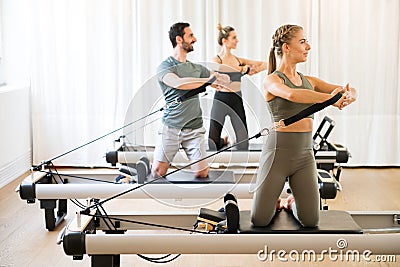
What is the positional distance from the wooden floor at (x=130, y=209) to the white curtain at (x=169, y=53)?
0.59 meters

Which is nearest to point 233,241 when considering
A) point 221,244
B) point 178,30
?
point 221,244

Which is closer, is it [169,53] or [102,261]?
[102,261]

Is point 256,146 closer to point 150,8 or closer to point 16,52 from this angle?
point 150,8

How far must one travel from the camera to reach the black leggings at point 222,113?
457cm

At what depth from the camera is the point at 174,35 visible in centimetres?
407

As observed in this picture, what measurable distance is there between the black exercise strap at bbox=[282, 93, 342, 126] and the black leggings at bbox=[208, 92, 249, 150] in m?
1.56

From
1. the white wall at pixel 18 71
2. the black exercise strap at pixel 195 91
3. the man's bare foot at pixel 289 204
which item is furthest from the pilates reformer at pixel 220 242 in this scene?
the white wall at pixel 18 71

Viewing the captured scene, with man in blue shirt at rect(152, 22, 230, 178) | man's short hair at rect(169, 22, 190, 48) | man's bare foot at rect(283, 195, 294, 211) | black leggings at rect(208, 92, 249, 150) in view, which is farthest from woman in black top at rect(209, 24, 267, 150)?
man's bare foot at rect(283, 195, 294, 211)

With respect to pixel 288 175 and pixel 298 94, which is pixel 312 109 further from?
pixel 288 175

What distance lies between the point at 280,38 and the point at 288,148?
19.0 inches

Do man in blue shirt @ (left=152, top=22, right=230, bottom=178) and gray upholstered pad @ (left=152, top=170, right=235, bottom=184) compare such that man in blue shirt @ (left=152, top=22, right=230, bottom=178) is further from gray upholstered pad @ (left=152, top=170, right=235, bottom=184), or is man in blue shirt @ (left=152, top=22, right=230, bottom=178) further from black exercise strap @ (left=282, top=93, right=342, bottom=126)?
black exercise strap @ (left=282, top=93, right=342, bottom=126)

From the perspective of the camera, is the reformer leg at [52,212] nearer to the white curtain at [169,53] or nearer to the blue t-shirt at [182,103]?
the blue t-shirt at [182,103]

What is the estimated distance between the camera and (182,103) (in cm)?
374

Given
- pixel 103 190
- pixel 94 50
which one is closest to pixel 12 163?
pixel 94 50
